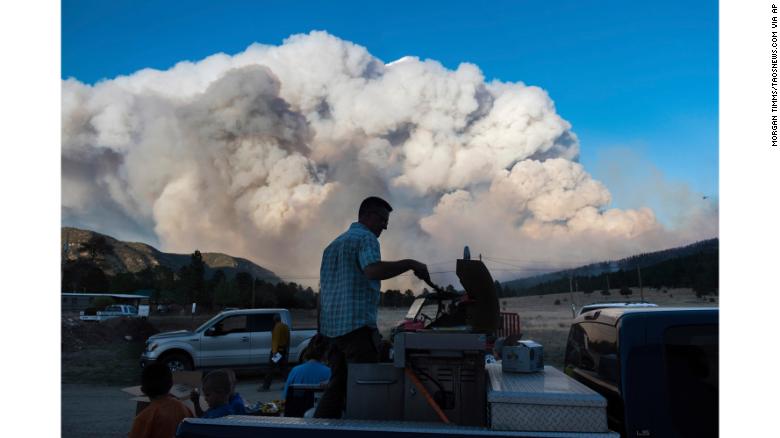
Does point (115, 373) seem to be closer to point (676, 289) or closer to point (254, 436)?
point (254, 436)

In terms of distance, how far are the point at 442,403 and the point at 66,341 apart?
75.7 feet

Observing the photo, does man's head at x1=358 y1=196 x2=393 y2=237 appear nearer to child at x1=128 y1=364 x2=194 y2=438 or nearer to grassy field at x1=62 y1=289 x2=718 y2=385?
child at x1=128 y1=364 x2=194 y2=438

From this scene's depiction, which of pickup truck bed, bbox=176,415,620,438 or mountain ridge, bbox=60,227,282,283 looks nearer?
pickup truck bed, bbox=176,415,620,438

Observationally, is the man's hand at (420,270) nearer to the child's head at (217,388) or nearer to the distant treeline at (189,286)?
the child's head at (217,388)

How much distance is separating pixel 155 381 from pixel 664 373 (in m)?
2.58

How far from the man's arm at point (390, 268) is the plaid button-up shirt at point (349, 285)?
50mm

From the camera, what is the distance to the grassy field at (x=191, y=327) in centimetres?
1642

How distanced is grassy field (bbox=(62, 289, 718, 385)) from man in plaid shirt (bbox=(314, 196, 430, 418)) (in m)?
4.00

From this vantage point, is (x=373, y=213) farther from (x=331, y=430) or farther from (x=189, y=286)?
(x=189, y=286)

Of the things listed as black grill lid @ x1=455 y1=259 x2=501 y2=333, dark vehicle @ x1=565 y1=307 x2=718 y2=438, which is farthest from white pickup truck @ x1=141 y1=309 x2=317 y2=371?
dark vehicle @ x1=565 y1=307 x2=718 y2=438

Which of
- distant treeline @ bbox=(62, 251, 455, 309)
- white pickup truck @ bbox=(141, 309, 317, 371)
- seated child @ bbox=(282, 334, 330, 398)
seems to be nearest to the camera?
seated child @ bbox=(282, 334, 330, 398)

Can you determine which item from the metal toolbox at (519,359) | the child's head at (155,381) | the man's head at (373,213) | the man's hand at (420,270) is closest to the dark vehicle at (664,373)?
the metal toolbox at (519,359)

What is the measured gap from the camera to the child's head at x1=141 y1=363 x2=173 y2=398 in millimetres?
3568
